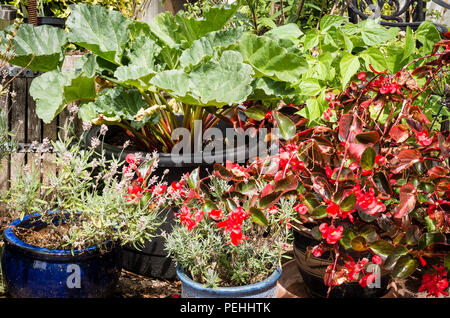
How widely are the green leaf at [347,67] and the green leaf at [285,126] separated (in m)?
0.28

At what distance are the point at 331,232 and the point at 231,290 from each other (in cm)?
33

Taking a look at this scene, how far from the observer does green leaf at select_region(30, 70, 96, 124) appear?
6.22ft

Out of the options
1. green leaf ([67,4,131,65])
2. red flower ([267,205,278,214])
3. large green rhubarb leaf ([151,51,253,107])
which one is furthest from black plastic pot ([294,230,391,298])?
green leaf ([67,4,131,65])

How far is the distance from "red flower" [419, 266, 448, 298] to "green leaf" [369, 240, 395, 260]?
0.15m

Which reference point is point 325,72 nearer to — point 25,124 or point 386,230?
point 386,230

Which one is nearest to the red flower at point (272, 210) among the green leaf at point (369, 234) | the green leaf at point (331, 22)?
the green leaf at point (369, 234)

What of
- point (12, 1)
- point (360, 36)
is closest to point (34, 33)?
point (360, 36)

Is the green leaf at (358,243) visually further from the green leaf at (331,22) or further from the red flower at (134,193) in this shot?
the green leaf at (331,22)

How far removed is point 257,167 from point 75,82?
78 centimetres

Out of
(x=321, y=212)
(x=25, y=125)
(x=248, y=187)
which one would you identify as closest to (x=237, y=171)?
(x=248, y=187)

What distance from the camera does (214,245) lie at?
5.15 ft

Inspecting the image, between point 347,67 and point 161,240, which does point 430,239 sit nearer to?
point 347,67

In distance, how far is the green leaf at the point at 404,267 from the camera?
1.46 meters
